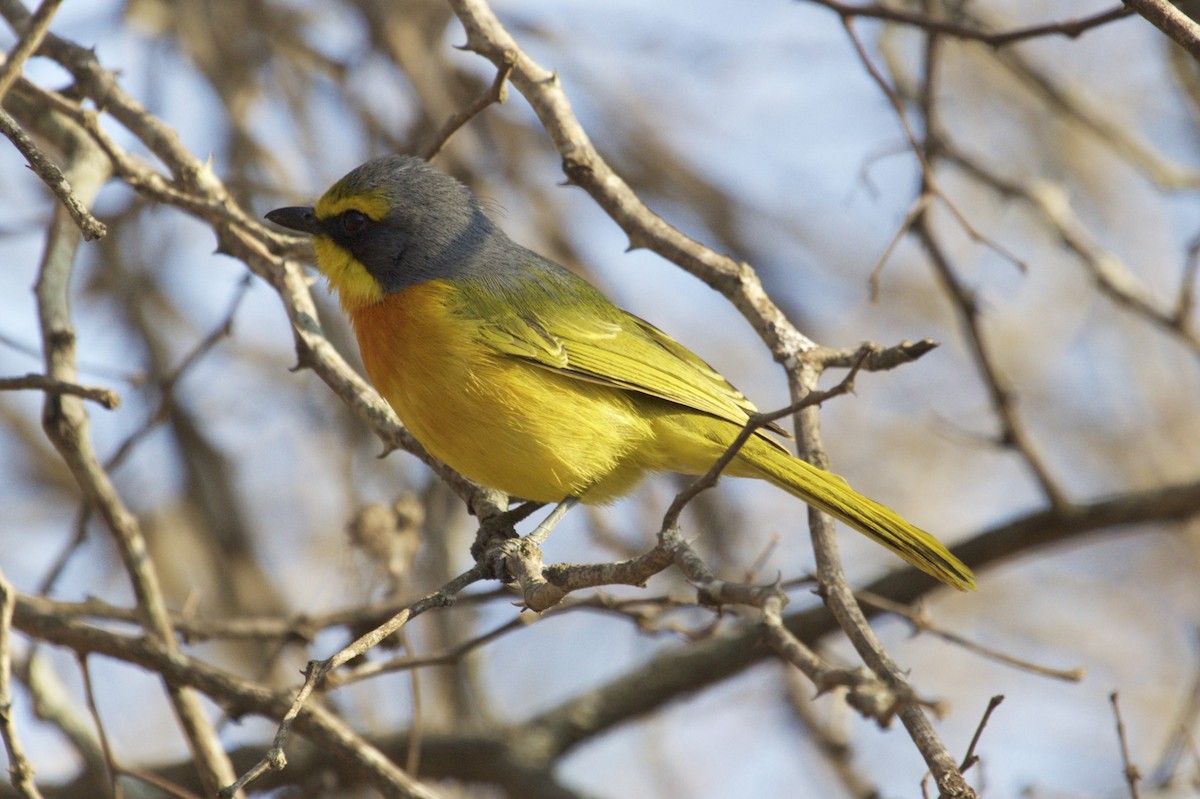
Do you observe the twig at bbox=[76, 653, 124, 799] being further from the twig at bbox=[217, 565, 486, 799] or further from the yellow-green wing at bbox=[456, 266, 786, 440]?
the yellow-green wing at bbox=[456, 266, 786, 440]

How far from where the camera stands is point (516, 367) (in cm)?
487

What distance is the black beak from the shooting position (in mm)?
5227

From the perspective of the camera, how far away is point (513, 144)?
25.7 ft

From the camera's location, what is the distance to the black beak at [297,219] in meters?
5.23

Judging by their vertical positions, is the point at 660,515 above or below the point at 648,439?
above

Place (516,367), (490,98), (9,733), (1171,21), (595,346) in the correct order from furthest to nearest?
(595,346)
(516,367)
(490,98)
(9,733)
(1171,21)

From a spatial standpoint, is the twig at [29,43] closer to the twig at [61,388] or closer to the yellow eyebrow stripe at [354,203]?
the twig at [61,388]

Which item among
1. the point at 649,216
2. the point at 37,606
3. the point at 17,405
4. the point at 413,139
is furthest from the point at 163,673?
the point at 17,405

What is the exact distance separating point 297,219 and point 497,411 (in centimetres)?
143

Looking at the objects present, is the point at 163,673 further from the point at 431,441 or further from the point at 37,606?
the point at 431,441

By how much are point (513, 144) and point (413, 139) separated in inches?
41.9

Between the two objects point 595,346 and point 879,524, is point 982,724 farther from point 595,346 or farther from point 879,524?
point 595,346

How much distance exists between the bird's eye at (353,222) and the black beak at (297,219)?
0.41 ft

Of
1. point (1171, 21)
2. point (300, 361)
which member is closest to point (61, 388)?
point (300, 361)
